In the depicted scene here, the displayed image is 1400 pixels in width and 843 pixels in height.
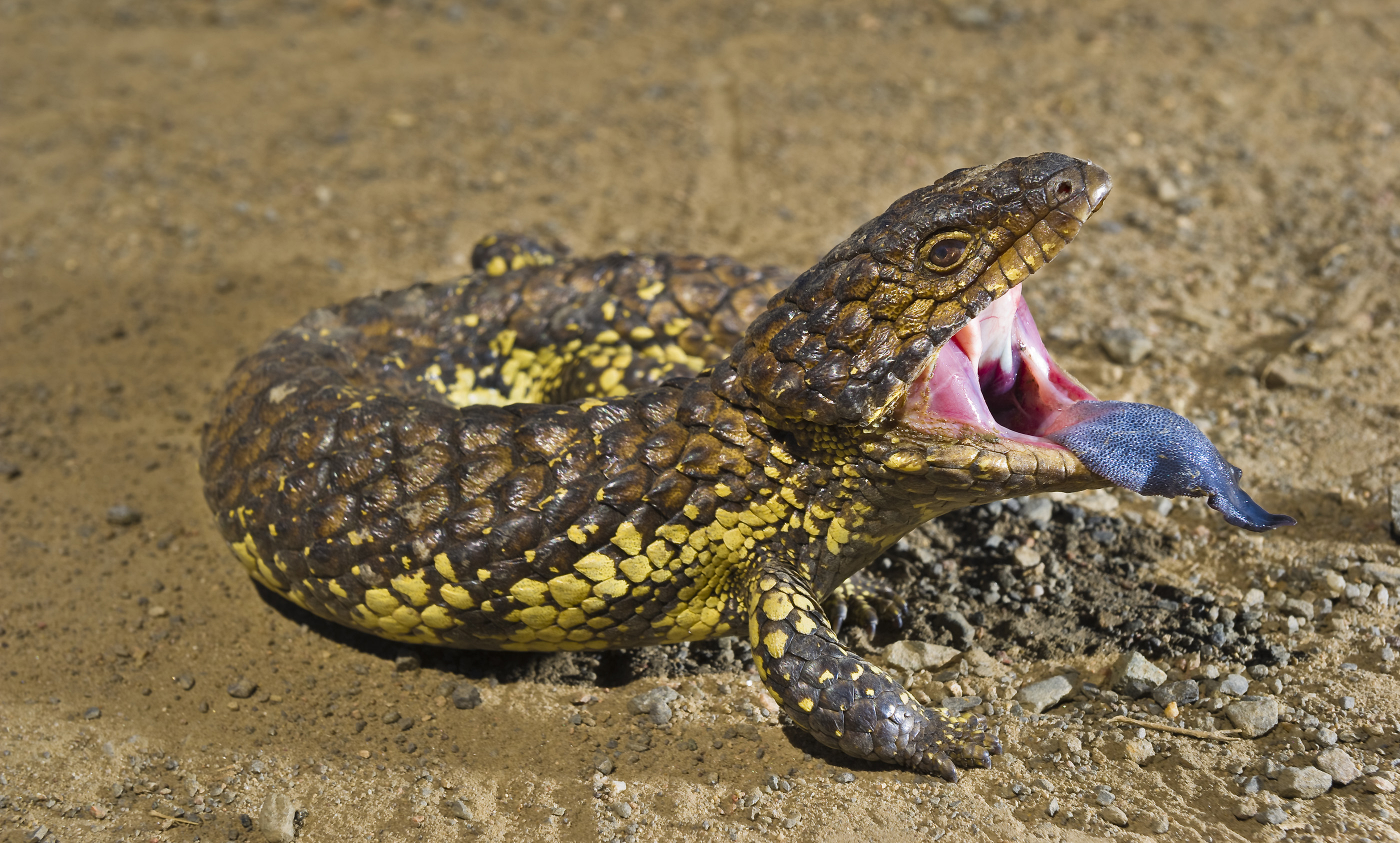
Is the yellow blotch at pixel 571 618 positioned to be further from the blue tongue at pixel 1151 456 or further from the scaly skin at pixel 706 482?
the blue tongue at pixel 1151 456

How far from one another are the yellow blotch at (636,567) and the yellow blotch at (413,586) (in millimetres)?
663

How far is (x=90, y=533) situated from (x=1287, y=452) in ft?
16.9

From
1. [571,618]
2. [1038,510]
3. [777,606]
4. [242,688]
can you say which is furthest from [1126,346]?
[242,688]

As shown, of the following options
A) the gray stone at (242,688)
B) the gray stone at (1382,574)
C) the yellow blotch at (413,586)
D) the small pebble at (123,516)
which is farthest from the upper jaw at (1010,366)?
the small pebble at (123,516)

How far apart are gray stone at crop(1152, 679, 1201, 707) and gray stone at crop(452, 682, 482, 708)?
2340 millimetres

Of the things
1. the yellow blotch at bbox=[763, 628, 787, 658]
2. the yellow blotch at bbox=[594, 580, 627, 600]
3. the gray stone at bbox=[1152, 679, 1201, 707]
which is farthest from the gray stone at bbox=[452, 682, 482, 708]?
the gray stone at bbox=[1152, 679, 1201, 707]

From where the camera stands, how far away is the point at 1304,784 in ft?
11.0

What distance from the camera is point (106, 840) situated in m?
3.63

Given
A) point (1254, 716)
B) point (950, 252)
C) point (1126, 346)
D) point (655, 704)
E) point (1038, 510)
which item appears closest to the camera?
point (950, 252)

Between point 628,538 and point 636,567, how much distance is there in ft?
0.36

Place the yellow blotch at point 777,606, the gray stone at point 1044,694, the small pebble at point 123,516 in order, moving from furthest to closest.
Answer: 1. the small pebble at point 123,516
2. the gray stone at point 1044,694
3. the yellow blotch at point 777,606

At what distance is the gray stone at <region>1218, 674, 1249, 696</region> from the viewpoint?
371 centimetres

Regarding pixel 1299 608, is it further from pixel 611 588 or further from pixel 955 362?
pixel 611 588

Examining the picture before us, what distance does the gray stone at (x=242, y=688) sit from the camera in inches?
163
